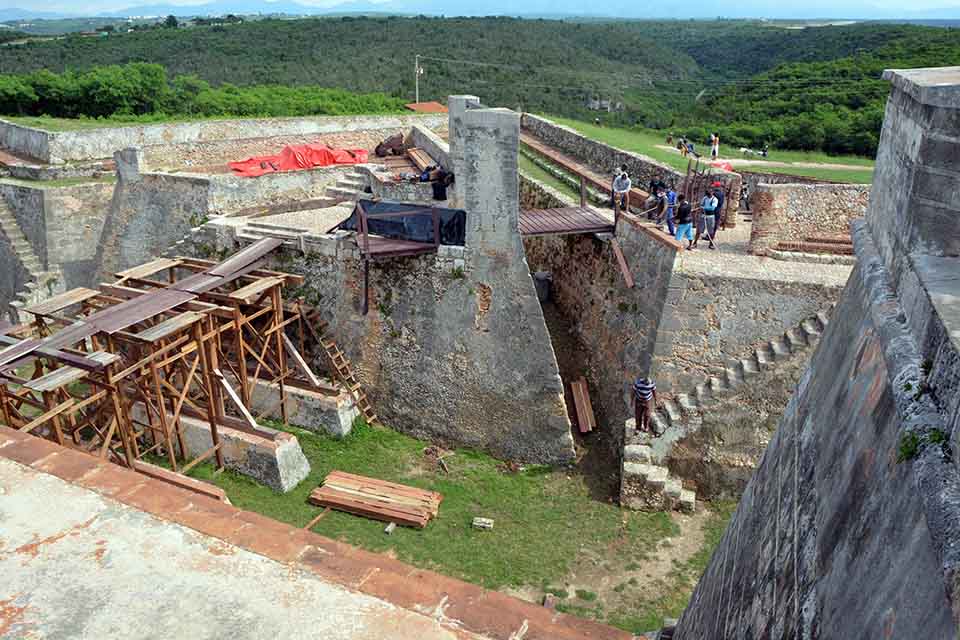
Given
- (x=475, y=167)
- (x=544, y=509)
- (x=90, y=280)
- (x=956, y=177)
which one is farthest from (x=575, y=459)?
(x=90, y=280)

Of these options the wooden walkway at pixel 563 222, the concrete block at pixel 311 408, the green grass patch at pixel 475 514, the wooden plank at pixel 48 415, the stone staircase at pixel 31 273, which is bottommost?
the green grass patch at pixel 475 514

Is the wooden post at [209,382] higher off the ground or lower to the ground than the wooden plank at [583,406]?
higher

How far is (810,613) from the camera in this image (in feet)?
10.6

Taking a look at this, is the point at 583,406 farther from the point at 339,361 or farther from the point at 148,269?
the point at 148,269

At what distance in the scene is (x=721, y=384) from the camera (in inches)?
440

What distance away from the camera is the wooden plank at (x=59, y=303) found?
11375 mm

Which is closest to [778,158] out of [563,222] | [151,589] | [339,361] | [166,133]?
[563,222]

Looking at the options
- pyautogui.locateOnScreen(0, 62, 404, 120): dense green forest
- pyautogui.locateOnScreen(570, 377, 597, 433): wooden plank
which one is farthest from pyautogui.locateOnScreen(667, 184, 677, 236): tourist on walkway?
→ pyautogui.locateOnScreen(0, 62, 404, 120): dense green forest

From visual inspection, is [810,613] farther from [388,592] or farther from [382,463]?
[382,463]

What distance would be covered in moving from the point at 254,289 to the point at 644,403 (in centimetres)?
638

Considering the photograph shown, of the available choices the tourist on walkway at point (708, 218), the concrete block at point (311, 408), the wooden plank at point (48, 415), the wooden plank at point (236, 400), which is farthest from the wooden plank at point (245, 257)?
the tourist on walkway at point (708, 218)

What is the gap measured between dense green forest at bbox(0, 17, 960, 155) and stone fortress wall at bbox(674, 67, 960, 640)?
2139cm

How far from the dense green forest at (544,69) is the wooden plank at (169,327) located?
2051 cm

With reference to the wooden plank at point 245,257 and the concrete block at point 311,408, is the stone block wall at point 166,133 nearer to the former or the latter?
the wooden plank at point 245,257
